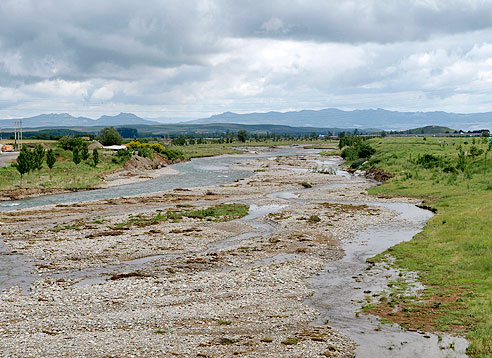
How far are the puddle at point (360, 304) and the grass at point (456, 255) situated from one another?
4.28ft

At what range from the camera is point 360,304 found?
21938mm

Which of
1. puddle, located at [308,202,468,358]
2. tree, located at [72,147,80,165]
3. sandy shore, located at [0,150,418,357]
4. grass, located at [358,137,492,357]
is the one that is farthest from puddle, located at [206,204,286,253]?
tree, located at [72,147,80,165]

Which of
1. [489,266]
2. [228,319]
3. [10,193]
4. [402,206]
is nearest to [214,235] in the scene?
[228,319]

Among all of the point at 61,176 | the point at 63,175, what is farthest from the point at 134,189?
the point at 63,175

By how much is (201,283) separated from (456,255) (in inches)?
679

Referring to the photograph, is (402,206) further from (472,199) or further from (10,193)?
(10,193)

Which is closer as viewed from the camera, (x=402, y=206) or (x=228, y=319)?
(x=228, y=319)

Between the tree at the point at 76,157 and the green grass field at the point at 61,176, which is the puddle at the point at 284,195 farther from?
the tree at the point at 76,157

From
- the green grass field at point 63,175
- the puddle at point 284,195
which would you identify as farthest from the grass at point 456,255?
the green grass field at point 63,175

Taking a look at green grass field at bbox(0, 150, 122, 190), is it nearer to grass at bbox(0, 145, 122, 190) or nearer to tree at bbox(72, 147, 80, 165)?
grass at bbox(0, 145, 122, 190)

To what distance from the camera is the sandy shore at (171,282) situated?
17.5 m

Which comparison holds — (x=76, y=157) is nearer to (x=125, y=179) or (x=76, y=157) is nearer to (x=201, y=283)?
(x=125, y=179)

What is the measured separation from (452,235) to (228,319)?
22.4 metres

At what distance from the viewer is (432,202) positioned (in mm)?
53562
